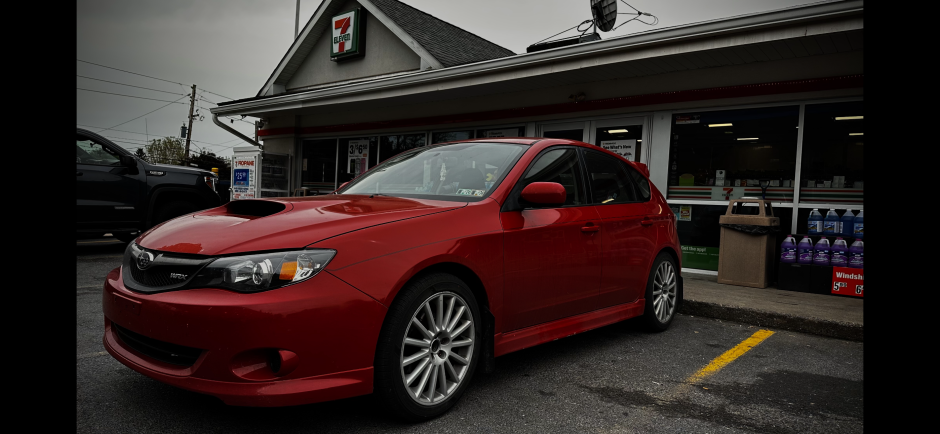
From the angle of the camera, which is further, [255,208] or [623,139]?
[623,139]

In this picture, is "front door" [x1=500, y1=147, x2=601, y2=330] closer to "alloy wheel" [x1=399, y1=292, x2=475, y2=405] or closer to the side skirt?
the side skirt

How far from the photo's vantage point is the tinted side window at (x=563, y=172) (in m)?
3.74

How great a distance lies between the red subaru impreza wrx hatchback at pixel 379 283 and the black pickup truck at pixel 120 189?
6213 mm

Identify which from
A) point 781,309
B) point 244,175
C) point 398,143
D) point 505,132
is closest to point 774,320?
point 781,309

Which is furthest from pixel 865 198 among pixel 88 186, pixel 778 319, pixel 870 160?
pixel 88 186

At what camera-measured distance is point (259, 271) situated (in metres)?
2.36

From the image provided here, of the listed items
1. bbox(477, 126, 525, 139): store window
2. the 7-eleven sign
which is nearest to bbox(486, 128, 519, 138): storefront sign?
bbox(477, 126, 525, 139): store window

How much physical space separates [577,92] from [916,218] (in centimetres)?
871

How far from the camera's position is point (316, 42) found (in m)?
15.4

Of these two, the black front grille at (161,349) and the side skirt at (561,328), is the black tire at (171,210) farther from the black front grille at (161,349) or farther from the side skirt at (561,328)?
the side skirt at (561,328)

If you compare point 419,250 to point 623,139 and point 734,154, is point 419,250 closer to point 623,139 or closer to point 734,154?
point 734,154

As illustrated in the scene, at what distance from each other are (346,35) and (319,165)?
3366mm

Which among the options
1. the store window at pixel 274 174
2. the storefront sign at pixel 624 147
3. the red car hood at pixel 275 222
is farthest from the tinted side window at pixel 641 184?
the store window at pixel 274 174

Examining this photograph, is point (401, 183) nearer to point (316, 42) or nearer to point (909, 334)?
point (909, 334)
